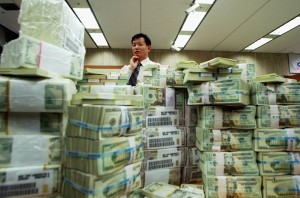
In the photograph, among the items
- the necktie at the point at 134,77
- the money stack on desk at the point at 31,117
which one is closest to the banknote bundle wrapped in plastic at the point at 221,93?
the necktie at the point at 134,77

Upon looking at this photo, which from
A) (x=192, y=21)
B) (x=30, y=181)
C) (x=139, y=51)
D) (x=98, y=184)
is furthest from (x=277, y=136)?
(x=192, y=21)

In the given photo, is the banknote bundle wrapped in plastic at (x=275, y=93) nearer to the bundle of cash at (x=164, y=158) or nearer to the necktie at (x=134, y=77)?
the bundle of cash at (x=164, y=158)

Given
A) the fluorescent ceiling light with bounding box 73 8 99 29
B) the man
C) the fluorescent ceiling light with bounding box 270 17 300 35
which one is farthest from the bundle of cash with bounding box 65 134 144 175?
the fluorescent ceiling light with bounding box 270 17 300 35

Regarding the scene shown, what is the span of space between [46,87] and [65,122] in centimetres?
24

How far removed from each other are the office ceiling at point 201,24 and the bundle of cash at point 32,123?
3.01m

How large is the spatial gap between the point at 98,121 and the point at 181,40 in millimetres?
4973

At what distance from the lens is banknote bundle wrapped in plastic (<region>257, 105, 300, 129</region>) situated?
195 cm

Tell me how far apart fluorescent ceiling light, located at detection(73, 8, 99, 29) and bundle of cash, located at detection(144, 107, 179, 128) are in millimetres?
2872

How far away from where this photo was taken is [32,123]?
125 cm

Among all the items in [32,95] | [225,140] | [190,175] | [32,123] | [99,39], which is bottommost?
[190,175]

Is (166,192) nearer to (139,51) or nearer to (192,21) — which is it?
(139,51)

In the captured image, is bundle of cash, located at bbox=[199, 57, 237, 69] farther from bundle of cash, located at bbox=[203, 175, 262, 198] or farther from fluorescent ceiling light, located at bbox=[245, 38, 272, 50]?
fluorescent ceiling light, located at bbox=[245, 38, 272, 50]

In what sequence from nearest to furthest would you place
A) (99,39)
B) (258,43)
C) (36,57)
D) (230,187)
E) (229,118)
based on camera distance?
(36,57) < (230,187) < (229,118) < (99,39) < (258,43)

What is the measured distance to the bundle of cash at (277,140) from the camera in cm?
191
